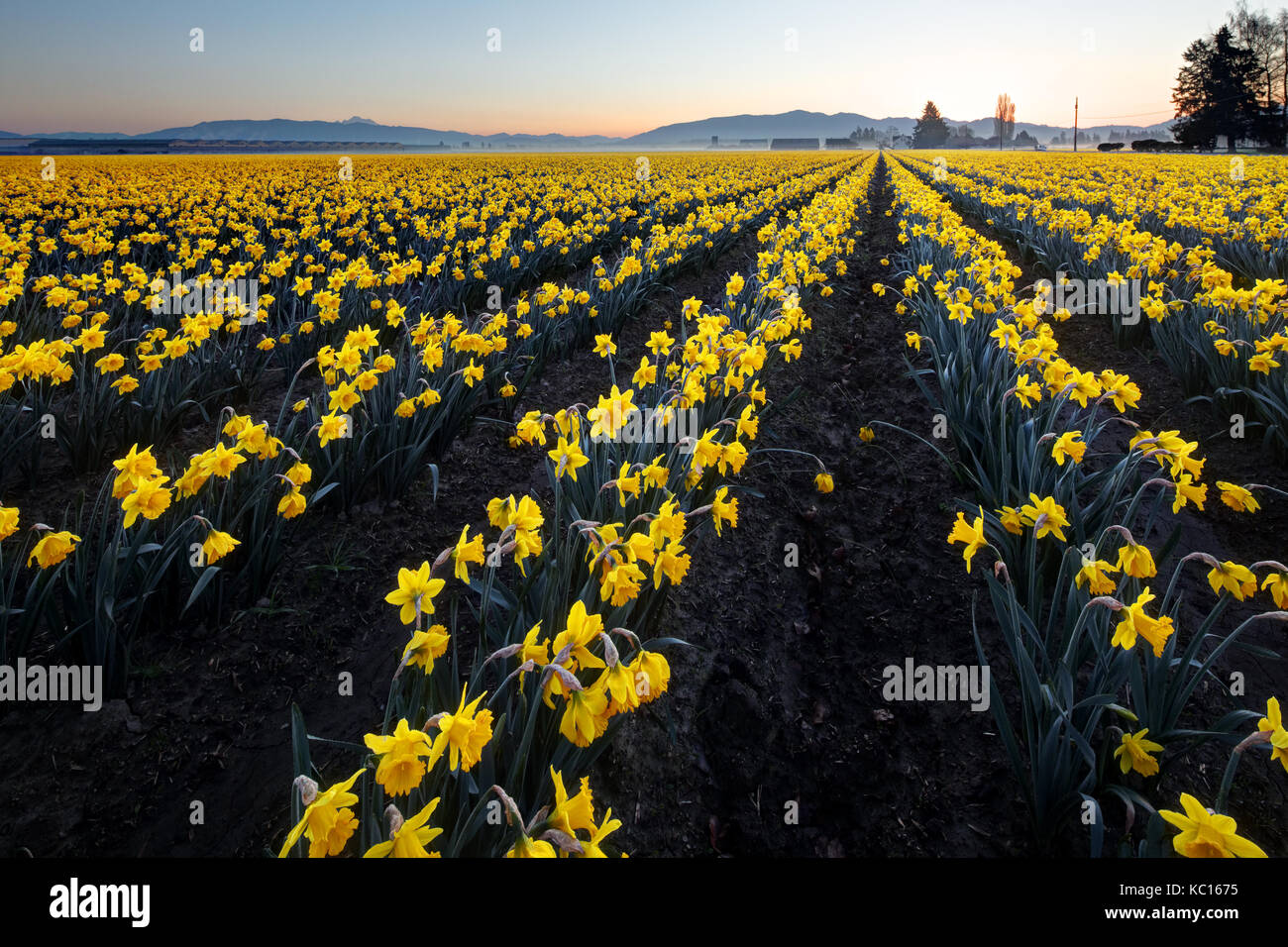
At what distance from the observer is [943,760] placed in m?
2.33

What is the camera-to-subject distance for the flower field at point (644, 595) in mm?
1757

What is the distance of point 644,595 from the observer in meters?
2.52

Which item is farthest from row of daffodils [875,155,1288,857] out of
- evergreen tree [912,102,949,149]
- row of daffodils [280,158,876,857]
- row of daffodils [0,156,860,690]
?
evergreen tree [912,102,949,149]

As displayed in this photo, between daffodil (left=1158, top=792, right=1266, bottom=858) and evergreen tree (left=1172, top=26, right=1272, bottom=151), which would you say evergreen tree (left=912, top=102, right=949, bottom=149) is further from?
daffodil (left=1158, top=792, right=1266, bottom=858)

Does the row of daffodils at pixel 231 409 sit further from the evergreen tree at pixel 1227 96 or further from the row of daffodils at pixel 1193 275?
the evergreen tree at pixel 1227 96

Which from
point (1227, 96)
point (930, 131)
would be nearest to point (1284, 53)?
point (1227, 96)

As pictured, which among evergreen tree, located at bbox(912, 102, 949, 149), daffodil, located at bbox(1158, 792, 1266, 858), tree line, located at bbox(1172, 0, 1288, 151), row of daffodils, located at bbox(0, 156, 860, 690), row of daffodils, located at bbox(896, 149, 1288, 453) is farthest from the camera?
evergreen tree, located at bbox(912, 102, 949, 149)

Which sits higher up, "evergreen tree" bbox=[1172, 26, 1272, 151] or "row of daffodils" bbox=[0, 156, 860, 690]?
"evergreen tree" bbox=[1172, 26, 1272, 151]

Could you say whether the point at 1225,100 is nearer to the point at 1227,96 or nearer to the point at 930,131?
the point at 1227,96

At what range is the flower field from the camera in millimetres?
1757

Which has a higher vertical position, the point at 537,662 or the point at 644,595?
the point at 537,662

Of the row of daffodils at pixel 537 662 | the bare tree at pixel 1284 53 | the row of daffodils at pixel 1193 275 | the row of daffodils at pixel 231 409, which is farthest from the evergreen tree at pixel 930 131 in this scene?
the row of daffodils at pixel 537 662
